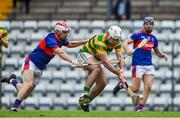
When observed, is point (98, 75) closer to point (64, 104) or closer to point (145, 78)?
point (145, 78)

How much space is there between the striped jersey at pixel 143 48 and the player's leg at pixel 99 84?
1434 mm

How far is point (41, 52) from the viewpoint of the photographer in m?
19.2

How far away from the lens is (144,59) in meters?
20.8

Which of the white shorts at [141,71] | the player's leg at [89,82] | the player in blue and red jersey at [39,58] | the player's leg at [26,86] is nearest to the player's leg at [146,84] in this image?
the white shorts at [141,71]

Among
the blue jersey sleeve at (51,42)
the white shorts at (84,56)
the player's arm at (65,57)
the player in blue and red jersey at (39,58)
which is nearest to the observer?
the player's arm at (65,57)

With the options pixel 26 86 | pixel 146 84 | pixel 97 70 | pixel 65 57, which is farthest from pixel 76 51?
pixel 65 57

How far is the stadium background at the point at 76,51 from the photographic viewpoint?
79.7ft

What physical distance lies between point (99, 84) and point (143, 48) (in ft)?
5.53

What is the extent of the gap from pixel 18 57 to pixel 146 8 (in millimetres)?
3531

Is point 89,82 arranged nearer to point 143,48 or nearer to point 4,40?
point 143,48

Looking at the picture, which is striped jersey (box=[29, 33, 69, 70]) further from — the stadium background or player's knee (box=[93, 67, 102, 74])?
the stadium background

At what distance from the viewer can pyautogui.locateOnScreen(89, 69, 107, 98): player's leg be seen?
768 inches

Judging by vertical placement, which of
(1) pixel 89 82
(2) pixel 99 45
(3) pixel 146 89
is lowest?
(3) pixel 146 89

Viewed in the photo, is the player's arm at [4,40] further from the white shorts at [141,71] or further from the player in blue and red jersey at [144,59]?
the white shorts at [141,71]
